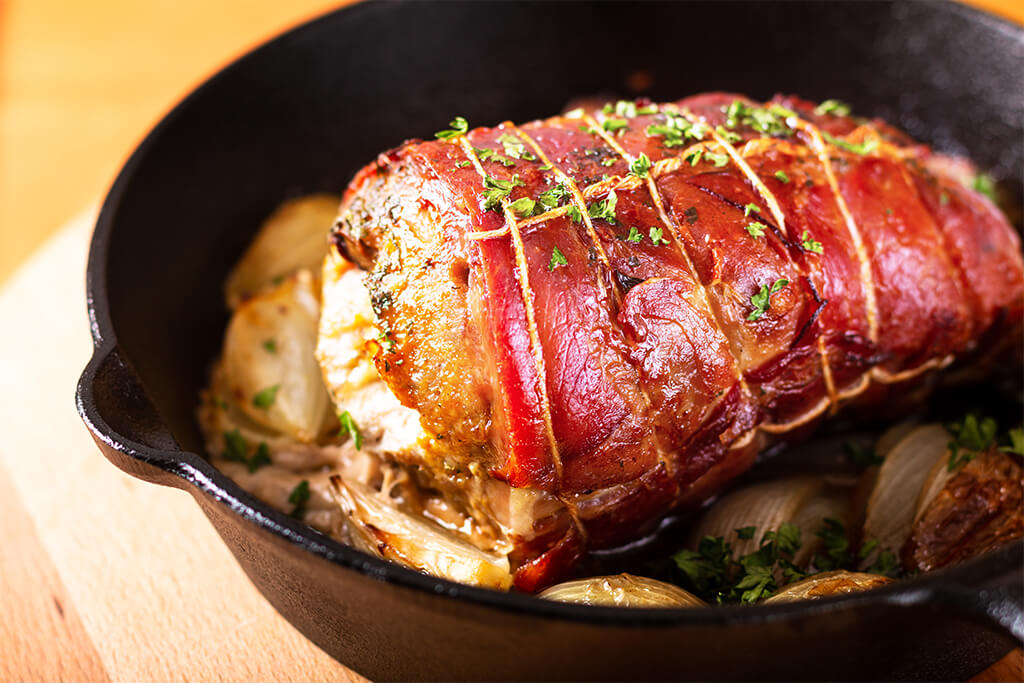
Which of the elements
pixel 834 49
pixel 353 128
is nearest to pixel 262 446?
pixel 353 128

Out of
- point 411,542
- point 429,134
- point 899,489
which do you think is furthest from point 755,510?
point 429,134

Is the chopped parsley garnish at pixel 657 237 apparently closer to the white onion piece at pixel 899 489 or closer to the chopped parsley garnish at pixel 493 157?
the chopped parsley garnish at pixel 493 157

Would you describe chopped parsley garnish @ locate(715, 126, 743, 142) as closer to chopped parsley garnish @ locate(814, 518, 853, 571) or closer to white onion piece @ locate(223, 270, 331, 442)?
chopped parsley garnish @ locate(814, 518, 853, 571)

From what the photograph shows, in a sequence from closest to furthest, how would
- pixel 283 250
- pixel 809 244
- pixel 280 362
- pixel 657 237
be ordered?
pixel 657 237, pixel 809 244, pixel 280 362, pixel 283 250

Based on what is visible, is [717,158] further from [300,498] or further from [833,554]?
[300,498]

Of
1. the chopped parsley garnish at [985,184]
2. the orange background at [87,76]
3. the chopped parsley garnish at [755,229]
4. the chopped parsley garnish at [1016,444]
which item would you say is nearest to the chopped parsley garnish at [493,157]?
the chopped parsley garnish at [755,229]

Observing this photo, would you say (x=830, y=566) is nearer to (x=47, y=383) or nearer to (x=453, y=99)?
(x=453, y=99)
